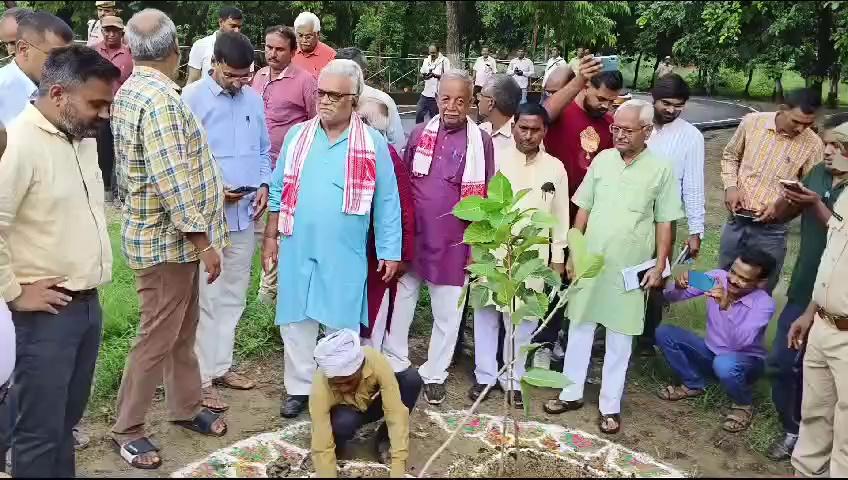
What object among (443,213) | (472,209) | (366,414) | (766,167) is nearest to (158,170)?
(472,209)

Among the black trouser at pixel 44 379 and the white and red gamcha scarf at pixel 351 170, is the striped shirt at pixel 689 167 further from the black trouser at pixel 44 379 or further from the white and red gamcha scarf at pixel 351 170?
the black trouser at pixel 44 379

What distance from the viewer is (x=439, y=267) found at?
14.3 feet

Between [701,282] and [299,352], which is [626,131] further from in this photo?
[299,352]

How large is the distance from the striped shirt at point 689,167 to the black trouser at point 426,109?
660 centimetres

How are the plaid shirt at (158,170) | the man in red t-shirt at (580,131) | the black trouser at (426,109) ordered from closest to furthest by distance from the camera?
1. the plaid shirt at (158,170)
2. the man in red t-shirt at (580,131)
3. the black trouser at (426,109)

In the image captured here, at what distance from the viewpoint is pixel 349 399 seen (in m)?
3.58

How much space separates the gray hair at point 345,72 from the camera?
3.86 m

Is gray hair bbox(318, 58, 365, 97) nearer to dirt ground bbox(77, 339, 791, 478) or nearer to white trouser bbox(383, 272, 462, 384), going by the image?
white trouser bbox(383, 272, 462, 384)

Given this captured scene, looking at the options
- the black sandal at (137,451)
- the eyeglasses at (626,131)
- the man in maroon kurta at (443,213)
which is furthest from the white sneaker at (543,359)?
the black sandal at (137,451)

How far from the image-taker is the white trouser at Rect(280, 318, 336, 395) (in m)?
4.17

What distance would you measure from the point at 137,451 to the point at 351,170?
168 cm

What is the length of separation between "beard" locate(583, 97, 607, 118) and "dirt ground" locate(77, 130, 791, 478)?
168cm

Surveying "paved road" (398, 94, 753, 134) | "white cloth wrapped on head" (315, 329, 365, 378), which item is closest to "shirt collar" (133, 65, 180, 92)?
"white cloth wrapped on head" (315, 329, 365, 378)

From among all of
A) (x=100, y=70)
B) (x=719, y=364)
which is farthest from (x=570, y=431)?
(x=100, y=70)
